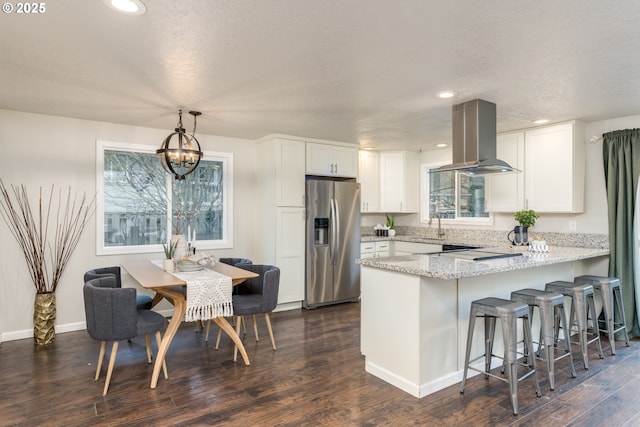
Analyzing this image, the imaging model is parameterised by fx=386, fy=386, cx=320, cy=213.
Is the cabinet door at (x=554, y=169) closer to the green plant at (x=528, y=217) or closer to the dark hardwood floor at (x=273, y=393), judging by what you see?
the green plant at (x=528, y=217)

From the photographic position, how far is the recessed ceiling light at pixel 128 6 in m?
1.87

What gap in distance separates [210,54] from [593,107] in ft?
11.6

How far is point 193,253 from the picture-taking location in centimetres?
388

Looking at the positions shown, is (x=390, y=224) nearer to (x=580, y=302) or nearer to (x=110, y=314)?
(x=580, y=302)

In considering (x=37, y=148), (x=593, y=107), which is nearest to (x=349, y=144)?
(x=593, y=107)

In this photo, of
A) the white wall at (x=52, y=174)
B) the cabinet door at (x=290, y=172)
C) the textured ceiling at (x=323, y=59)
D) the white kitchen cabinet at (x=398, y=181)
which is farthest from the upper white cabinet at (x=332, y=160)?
the white wall at (x=52, y=174)

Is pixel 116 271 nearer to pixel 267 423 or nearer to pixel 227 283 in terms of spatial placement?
pixel 227 283

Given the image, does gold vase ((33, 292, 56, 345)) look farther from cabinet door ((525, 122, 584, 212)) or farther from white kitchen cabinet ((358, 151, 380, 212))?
cabinet door ((525, 122, 584, 212))

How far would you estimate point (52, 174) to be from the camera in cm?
412

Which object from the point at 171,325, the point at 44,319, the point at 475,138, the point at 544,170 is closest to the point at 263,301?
the point at 171,325

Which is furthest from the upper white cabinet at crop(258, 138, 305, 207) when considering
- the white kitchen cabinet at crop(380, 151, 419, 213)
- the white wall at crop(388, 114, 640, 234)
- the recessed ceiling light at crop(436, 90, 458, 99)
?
the white wall at crop(388, 114, 640, 234)

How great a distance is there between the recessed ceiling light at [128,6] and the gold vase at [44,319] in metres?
3.16

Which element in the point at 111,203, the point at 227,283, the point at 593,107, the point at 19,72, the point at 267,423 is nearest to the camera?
the point at 267,423

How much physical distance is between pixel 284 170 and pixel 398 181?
2.11 m
